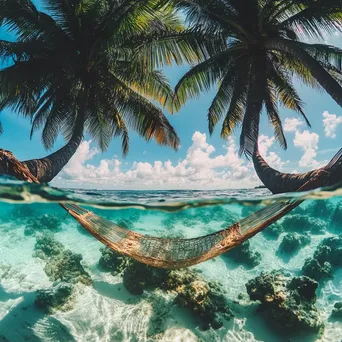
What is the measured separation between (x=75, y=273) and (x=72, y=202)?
15.6 ft

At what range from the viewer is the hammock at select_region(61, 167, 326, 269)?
3.82 meters

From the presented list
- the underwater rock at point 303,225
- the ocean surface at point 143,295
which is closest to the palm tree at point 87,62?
the ocean surface at point 143,295

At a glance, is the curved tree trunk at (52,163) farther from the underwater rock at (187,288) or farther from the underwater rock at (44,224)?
the underwater rock at (44,224)

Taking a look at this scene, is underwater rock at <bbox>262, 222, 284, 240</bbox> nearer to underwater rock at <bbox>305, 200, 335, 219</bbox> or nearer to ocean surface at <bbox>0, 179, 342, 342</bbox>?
ocean surface at <bbox>0, 179, 342, 342</bbox>

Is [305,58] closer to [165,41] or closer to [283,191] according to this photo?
[283,191]

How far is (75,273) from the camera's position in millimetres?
8500

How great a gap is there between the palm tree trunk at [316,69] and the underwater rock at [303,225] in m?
11.3

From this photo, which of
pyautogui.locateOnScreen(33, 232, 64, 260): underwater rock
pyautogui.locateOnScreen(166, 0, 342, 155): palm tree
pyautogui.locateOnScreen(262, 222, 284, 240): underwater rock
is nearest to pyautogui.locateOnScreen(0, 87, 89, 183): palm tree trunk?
pyautogui.locateOnScreen(166, 0, 342, 155): palm tree

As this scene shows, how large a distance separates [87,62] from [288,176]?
22.3 ft

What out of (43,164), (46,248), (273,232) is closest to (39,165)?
(43,164)

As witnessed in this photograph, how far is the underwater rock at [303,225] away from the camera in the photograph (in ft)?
45.7

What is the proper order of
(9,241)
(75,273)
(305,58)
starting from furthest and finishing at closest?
1. (9,241)
2. (75,273)
3. (305,58)

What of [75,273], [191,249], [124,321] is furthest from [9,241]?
[191,249]

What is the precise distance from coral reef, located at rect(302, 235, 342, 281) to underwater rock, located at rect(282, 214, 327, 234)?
2.31 m
